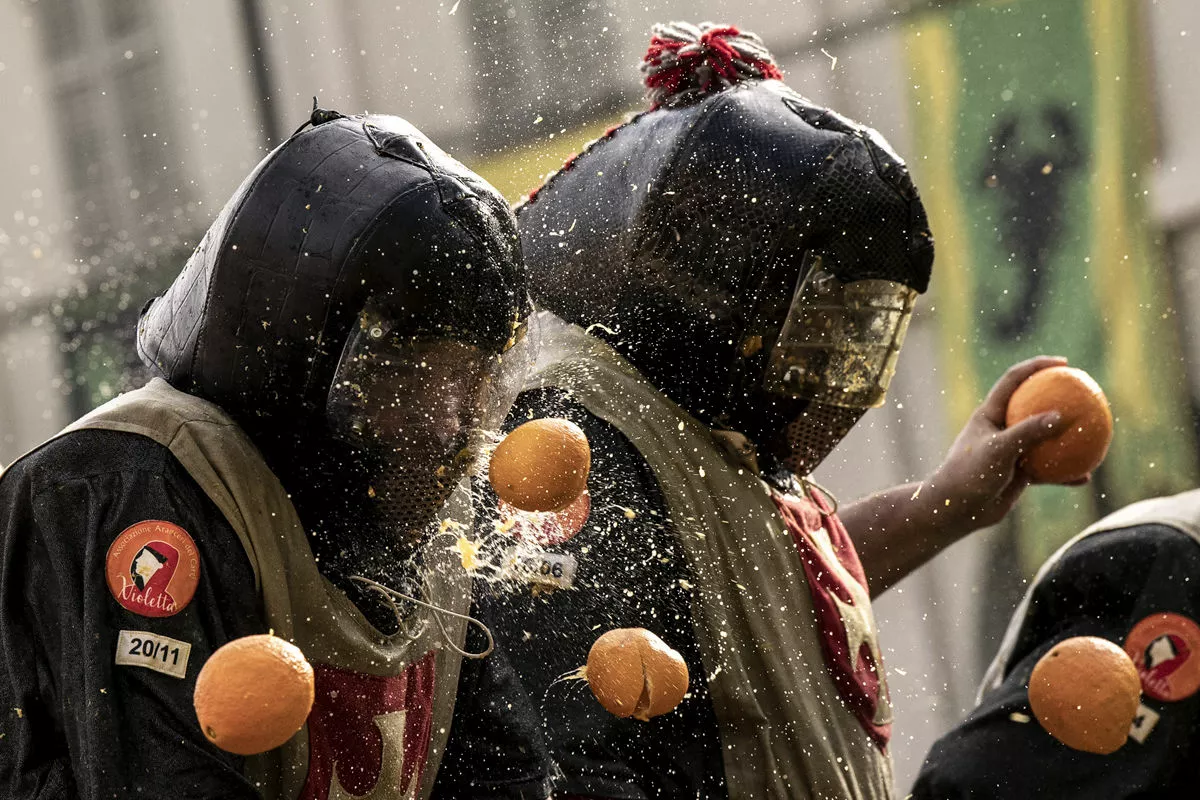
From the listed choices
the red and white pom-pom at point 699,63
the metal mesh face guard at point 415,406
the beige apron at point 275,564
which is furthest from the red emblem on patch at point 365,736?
the red and white pom-pom at point 699,63

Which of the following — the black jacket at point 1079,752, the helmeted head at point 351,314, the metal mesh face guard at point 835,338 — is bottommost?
the black jacket at point 1079,752

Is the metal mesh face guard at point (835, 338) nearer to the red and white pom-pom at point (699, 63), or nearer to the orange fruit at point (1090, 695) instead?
the red and white pom-pom at point (699, 63)

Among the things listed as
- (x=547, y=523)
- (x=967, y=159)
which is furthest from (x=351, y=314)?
(x=967, y=159)

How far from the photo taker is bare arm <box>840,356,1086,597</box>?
417 centimetres

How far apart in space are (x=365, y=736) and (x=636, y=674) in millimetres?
523

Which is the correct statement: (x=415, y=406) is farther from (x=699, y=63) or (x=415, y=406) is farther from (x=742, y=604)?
(x=699, y=63)

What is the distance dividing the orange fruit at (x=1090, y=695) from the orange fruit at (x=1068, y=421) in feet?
2.72

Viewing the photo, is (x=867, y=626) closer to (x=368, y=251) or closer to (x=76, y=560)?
(x=368, y=251)

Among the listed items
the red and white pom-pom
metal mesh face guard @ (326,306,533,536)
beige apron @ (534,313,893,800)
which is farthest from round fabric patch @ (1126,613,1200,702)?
metal mesh face guard @ (326,306,533,536)

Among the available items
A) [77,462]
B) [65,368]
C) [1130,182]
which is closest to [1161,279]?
[1130,182]

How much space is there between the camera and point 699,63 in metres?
3.70

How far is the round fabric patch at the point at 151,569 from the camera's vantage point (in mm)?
2262

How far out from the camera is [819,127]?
3512 mm

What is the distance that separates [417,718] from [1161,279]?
470cm
